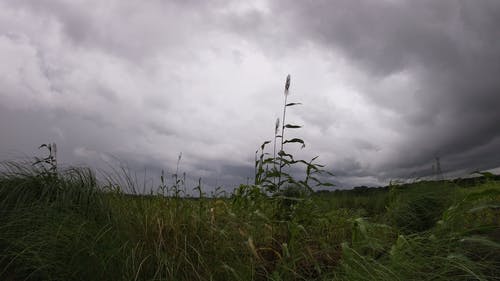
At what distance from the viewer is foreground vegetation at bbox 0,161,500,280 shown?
8.13 feet

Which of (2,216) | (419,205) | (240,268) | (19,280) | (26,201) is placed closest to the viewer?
(240,268)

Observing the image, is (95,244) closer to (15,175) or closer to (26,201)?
(26,201)

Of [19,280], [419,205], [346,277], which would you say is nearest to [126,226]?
[19,280]

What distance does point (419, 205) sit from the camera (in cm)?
491

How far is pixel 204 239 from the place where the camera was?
320 centimetres

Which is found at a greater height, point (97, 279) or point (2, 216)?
point (2, 216)

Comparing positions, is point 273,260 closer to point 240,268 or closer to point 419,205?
point 240,268

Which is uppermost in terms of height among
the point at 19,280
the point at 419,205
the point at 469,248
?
the point at 419,205

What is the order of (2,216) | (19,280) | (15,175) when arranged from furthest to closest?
1. (15,175)
2. (2,216)
3. (19,280)

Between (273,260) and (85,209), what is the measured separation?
191 cm

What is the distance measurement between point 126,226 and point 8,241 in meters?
0.93

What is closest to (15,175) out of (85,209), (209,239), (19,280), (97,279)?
(85,209)

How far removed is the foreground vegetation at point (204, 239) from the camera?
8.13 feet

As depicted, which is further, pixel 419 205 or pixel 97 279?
pixel 419 205
